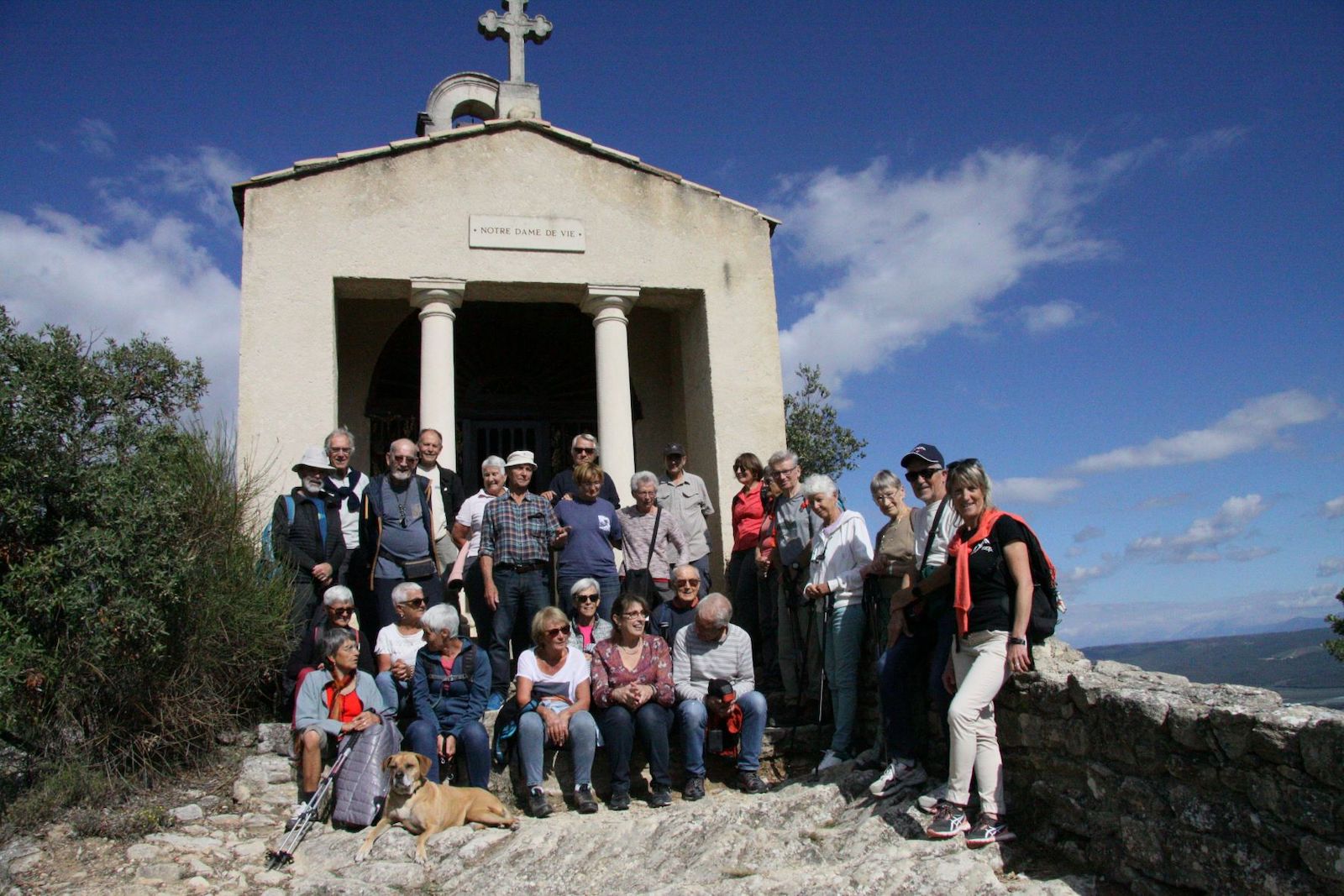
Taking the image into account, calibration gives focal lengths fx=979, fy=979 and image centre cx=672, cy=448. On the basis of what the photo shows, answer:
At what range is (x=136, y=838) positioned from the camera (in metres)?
5.32

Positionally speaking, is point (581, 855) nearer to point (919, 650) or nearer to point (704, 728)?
point (704, 728)

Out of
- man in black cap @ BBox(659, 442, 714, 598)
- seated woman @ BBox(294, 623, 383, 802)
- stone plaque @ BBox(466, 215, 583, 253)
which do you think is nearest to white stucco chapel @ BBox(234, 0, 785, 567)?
stone plaque @ BBox(466, 215, 583, 253)

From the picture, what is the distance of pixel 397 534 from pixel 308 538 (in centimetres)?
60

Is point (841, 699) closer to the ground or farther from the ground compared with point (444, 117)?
closer to the ground

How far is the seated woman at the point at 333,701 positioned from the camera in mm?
5656

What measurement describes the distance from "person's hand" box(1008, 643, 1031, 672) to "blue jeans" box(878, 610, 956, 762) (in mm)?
512

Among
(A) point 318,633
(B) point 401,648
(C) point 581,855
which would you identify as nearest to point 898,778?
(C) point 581,855

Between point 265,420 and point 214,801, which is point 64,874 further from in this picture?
point 265,420

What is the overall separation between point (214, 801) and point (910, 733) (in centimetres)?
404

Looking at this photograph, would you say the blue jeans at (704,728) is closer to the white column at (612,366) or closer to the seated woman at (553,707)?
the seated woman at (553,707)

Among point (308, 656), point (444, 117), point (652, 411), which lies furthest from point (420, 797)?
point (444, 117)

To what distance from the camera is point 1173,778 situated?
396cm

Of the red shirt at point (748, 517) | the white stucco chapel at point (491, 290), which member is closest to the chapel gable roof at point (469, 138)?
the white stucco chapel at point (491, 290)

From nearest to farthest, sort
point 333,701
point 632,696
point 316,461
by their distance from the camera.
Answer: point 632,696 < point 333,701 < point 316,461
